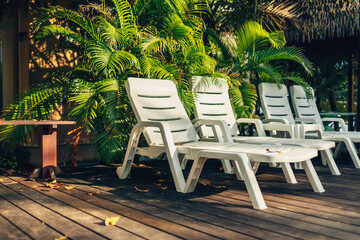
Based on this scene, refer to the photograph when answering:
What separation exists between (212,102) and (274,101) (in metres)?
1.51

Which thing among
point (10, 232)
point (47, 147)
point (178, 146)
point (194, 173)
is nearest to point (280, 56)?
point (178, 146)

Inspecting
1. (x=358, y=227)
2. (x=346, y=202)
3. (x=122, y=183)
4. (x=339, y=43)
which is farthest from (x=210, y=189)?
(x=339, y=43)

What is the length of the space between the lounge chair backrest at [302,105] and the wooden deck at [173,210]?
244cm

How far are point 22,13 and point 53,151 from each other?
8.49 ft

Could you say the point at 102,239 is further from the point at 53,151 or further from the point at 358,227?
the point at 53,151

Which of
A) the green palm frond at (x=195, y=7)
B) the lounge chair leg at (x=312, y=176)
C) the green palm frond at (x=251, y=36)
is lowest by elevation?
the lounge chair leg at (x=312, y=176)

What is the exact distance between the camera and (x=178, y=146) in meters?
4.05

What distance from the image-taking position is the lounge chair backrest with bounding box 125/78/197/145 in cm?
458

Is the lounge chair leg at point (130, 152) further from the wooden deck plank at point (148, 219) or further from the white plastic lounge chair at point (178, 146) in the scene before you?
the wooden deck plank at point (148, 219)

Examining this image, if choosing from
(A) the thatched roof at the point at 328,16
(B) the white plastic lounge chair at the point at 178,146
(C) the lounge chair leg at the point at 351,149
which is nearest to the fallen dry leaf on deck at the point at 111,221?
(B) the white plastic lounge chair at the point at 178,146

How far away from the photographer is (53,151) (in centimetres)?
506

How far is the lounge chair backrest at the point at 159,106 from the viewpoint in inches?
180

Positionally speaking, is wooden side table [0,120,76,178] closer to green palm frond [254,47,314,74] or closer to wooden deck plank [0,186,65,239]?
wooden deck plank [0,186,65,239]

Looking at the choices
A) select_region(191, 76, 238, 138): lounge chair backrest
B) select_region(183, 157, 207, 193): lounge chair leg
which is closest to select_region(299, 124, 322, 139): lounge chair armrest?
select_region(191, 76, 238, 138): lounge chair backrest
